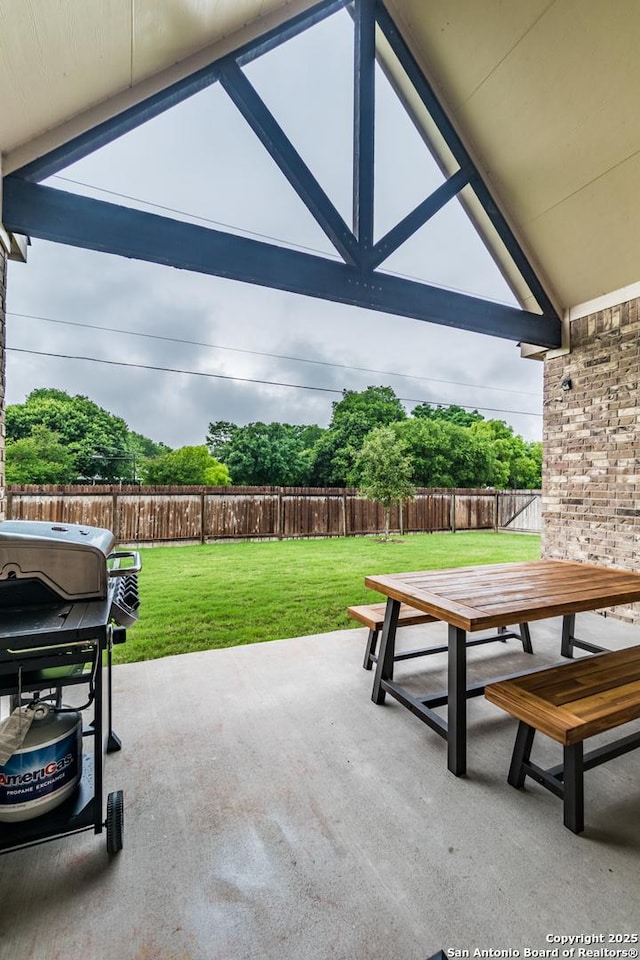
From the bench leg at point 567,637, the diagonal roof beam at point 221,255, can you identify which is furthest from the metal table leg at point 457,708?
the diagonal roof beam at point 221,255

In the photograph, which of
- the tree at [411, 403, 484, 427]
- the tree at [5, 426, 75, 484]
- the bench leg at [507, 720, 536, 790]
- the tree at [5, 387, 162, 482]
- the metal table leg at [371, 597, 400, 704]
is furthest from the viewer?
the tree at [411, 403, 484, 427]

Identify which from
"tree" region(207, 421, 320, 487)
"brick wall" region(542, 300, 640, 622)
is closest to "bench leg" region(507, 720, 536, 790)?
"brick wall" region(542, 300, 640, 622)

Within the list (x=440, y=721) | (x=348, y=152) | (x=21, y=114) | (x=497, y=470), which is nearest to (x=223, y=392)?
(x=497, y=470)

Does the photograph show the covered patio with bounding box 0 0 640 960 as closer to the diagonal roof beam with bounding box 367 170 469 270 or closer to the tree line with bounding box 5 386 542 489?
the diagonal roof beam with bounding box 367 170 469 270

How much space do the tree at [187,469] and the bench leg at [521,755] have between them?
9503mm

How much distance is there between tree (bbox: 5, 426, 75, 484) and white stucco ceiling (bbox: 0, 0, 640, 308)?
8.23 m

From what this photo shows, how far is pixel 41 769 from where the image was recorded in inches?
52.4

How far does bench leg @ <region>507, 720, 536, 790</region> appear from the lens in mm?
1756

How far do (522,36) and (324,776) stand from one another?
4648 millimetres

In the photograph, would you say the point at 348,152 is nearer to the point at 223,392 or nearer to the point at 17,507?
the point at 17,507

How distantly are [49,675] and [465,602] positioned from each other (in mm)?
1715

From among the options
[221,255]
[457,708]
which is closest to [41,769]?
[457,708]

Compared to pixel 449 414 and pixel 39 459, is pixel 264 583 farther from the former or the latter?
pixel 449 414

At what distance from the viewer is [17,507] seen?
6.46m
